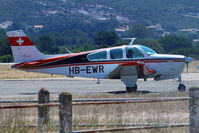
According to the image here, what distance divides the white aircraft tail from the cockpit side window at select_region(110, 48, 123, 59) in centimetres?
305

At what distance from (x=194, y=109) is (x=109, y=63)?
33.4ft

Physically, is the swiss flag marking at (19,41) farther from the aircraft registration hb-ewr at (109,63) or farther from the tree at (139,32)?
the tree at (139,32)

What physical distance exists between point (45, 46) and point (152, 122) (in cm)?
9169

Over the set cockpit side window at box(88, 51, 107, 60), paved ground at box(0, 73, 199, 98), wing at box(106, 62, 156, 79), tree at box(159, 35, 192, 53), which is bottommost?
paved ground at box(0, 73, 199, 98)

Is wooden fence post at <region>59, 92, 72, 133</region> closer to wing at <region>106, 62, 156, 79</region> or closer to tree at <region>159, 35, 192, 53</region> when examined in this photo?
wing at <region>106, 62, 156, 79</region>

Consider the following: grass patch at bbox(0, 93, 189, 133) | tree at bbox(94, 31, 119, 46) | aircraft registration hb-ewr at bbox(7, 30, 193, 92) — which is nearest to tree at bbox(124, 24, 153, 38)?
tree at bbox(94, 31, 119, 46)

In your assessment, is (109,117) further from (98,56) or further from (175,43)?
(175,43)

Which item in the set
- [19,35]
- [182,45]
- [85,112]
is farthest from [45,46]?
[85,112]

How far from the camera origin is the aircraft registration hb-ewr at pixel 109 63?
18.2 meters

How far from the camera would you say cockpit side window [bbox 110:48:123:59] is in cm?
1817

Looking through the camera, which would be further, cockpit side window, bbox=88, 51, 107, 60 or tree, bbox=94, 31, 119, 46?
tree, bbox=94, 31, 119, 46

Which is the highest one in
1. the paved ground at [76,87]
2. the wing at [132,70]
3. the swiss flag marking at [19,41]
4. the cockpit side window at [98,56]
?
the swiss flag marking at [19,41]

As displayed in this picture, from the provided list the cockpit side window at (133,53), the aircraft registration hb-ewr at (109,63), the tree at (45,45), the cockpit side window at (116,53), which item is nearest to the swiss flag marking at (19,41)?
the aircraft registration hb-ewr at (109,63)

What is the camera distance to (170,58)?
733 inches
